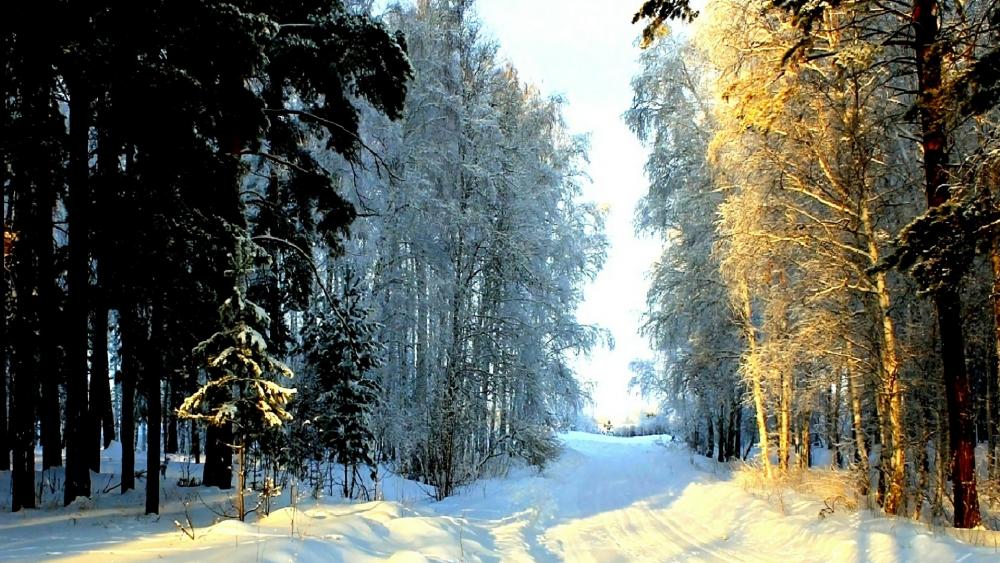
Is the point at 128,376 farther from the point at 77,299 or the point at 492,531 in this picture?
the point at 492,531

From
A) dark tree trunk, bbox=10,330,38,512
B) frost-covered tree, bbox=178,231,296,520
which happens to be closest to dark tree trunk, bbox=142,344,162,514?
frost-covered tree, bbox=178,231,296,520

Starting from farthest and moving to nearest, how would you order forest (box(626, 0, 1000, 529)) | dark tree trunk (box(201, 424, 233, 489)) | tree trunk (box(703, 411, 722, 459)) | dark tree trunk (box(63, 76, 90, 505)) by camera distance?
tree trunk (box(703, 411, 722, 459)) < dark tree trunk (box(201, 424, 233, 489)) < dark tree trunk (box(63, 76, 90, 505)) < forest (box(626, 0, 1000, 529))

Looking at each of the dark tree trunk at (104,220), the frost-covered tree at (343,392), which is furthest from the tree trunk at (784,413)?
the dark tree trunk at (104,220)

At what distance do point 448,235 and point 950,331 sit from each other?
9.78m

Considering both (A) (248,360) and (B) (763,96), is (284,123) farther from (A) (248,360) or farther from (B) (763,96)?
(B) (763,96)

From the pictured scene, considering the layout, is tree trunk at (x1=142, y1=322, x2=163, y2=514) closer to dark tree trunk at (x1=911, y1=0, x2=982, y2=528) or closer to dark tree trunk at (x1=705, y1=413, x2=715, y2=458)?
dark tree trunk at (x1=911, y1=0, x2=982, y2=528)

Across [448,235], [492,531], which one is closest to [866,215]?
Result: [492,531]

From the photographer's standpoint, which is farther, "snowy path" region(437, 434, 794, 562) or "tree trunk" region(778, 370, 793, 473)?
"tree trunk" region(778, 370, 793, 473)

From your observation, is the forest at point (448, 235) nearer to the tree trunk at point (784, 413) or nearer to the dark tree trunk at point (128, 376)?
the dark tree trunk at point (128, 376)

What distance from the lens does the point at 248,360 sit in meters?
6.84

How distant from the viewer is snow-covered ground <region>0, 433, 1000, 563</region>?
209 inches

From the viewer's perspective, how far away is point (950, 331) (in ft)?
24.3

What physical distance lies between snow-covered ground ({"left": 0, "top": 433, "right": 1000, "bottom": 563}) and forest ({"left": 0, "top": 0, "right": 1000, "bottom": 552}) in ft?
2.36

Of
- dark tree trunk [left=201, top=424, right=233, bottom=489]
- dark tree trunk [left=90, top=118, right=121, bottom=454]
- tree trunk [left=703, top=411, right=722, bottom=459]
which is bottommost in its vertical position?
tree trunk [left=703, top=411, right=722, bottom=459]
